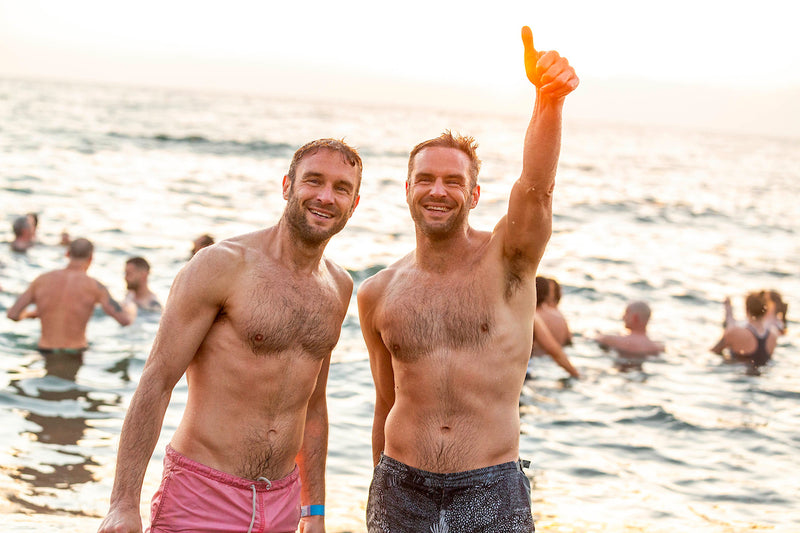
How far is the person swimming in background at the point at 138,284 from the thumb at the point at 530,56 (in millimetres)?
9458

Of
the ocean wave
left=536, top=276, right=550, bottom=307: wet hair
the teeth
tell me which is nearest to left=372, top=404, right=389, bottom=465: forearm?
the teeth

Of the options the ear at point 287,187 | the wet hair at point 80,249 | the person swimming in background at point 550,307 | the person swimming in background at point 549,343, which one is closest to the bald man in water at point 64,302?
the wet hair at point 80,249

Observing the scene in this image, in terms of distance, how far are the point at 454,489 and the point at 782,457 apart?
20.6ft

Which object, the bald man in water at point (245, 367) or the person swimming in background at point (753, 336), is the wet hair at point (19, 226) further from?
the bald man in water at point (245, 367)

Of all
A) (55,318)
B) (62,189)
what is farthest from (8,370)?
(62,189)

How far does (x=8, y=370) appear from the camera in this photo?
9250mm

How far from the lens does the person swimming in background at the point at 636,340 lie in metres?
12.0

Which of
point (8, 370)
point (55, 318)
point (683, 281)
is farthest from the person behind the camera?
point (683, 281)

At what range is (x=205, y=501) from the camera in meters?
3.38

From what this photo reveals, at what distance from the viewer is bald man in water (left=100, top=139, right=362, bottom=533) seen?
10.9ft

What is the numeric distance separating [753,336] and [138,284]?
8.62 m

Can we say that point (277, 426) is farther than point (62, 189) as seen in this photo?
No

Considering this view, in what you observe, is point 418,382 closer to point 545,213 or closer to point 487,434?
point 487,434

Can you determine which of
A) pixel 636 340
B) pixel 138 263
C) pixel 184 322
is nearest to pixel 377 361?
pixel 184 322
